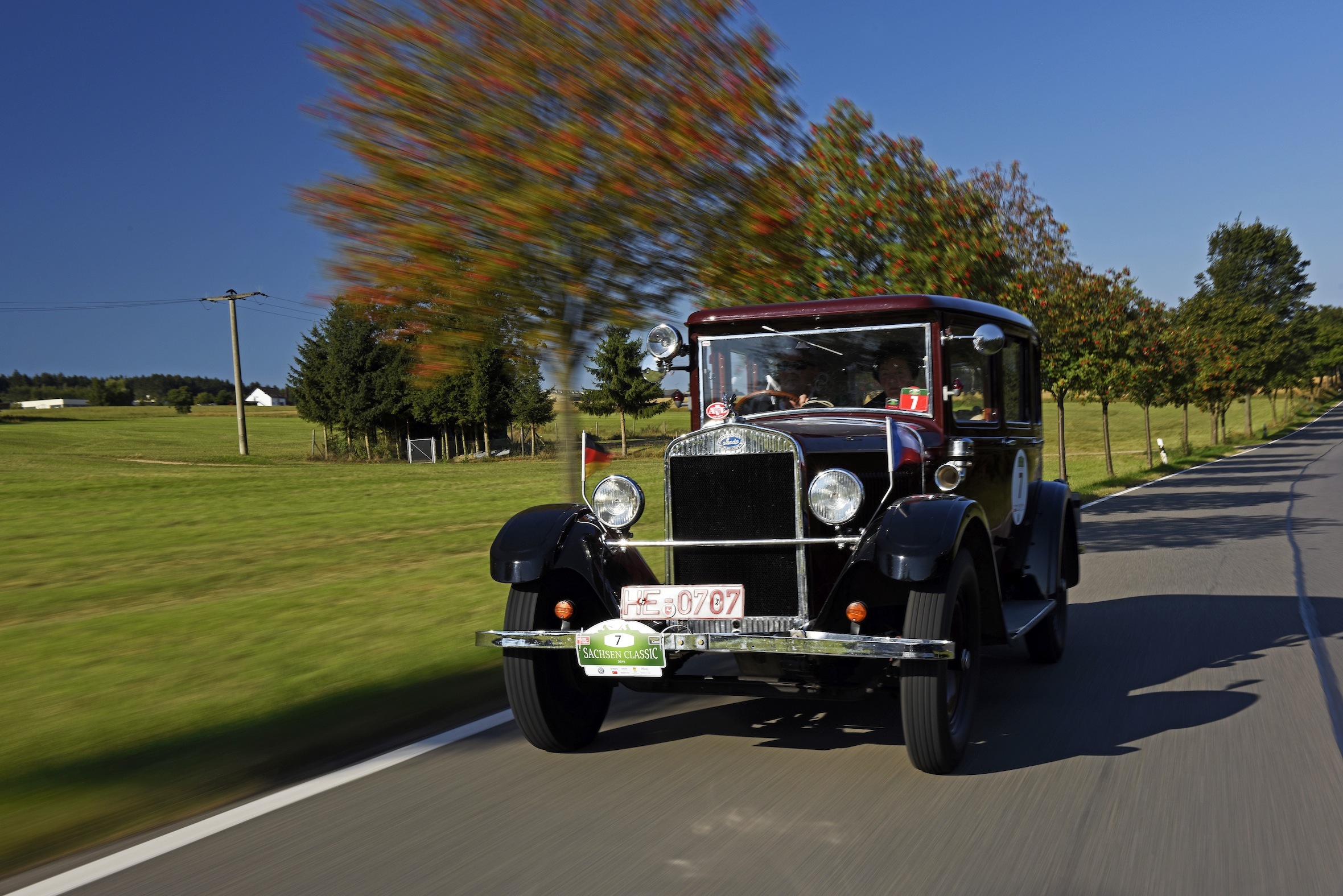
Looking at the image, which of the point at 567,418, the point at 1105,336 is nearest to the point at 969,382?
the point at 567,418

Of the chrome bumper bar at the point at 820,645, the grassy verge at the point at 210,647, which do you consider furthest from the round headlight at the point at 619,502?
the grassy verge at the point at 210,647

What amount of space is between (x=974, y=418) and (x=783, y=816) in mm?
2721

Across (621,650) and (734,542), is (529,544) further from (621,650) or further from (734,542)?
(734,542)

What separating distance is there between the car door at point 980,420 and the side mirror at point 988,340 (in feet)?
1.43

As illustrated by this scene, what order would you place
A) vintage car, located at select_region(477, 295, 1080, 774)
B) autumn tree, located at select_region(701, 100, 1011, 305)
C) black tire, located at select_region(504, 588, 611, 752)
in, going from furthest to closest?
autumn tree, located at select_region(701, 100, 1011, 305) → black tire, located at select_region(504, 588, 611, 752) → vintage car, located at select_region(477, 295, 1080, 774)

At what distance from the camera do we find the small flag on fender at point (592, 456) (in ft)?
18.3

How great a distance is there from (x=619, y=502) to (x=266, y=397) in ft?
652

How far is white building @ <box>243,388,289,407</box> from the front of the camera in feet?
603

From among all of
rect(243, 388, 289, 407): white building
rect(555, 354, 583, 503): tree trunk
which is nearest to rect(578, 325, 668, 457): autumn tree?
rect(555, 354, 583, 503): tree trunk

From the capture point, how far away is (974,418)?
5.92m

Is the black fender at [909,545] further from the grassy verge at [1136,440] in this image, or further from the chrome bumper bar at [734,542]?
the grassy verge at [1136,440]

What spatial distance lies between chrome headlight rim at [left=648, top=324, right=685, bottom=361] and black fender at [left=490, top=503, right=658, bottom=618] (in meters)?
0.90

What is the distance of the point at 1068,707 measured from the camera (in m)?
5.62

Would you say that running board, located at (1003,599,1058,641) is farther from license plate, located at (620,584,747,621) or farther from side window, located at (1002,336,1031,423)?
license plate, located at (620,584,747,621)
